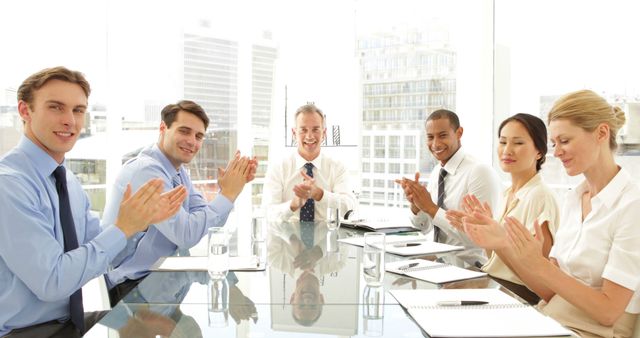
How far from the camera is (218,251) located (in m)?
1.72

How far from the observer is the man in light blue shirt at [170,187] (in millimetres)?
2402

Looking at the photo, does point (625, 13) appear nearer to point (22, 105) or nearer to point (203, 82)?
point (203, 82)

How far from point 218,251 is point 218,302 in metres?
0.22

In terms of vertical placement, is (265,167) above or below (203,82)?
below

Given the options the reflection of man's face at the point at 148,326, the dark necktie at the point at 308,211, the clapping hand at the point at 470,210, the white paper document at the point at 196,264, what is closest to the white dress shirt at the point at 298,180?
the dark necktie at the point at 308,211

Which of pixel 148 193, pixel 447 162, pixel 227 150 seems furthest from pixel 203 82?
pixel 148 193

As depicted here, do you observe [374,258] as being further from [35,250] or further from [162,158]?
[162,158]

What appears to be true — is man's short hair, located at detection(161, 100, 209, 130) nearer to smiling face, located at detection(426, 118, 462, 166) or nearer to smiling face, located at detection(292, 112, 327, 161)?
smiling face, located at detection(292, 112, 327, 161)

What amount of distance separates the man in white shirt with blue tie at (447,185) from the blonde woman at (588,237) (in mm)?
978

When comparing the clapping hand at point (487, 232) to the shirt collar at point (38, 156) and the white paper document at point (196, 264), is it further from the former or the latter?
the shirt collar at point (38, 156)

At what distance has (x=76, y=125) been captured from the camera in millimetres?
2018

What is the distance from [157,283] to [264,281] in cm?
33

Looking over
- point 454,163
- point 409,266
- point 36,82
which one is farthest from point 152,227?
point 454,163

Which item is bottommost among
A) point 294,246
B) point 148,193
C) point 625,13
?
point 294,246
